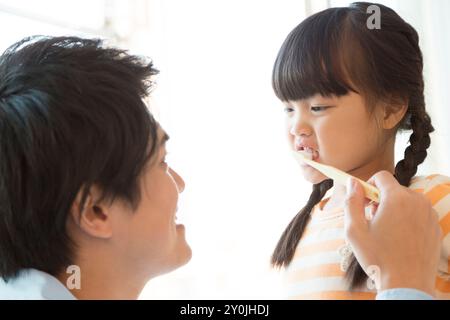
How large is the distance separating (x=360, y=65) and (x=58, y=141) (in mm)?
504

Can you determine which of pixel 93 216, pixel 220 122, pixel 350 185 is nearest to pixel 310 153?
pixel 350 185

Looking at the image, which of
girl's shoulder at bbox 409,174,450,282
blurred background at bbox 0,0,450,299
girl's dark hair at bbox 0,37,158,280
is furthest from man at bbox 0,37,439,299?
blurred background at bbox 0,0,450,299

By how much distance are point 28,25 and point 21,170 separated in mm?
1006

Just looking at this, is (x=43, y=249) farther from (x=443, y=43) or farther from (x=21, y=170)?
(x=443, y=43)

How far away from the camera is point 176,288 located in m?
1.60

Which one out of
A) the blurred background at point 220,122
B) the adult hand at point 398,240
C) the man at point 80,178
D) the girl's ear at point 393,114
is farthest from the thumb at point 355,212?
the blurred background at point 220,122

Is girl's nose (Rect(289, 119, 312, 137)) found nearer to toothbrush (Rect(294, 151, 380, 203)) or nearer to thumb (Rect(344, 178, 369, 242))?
toothbrush (Rect(294, 151, 380, 203))

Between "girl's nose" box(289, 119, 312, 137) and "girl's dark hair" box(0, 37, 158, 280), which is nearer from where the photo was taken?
"girl's dark hair" box(0, 37, 158, 280)

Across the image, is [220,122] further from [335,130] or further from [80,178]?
[80,178]

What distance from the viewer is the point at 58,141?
559 millimetres

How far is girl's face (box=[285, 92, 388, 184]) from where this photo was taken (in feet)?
2.80

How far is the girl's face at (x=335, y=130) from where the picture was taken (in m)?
0.85

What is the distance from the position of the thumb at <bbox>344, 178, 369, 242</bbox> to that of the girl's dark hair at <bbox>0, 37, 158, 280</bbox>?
0.22 metres
